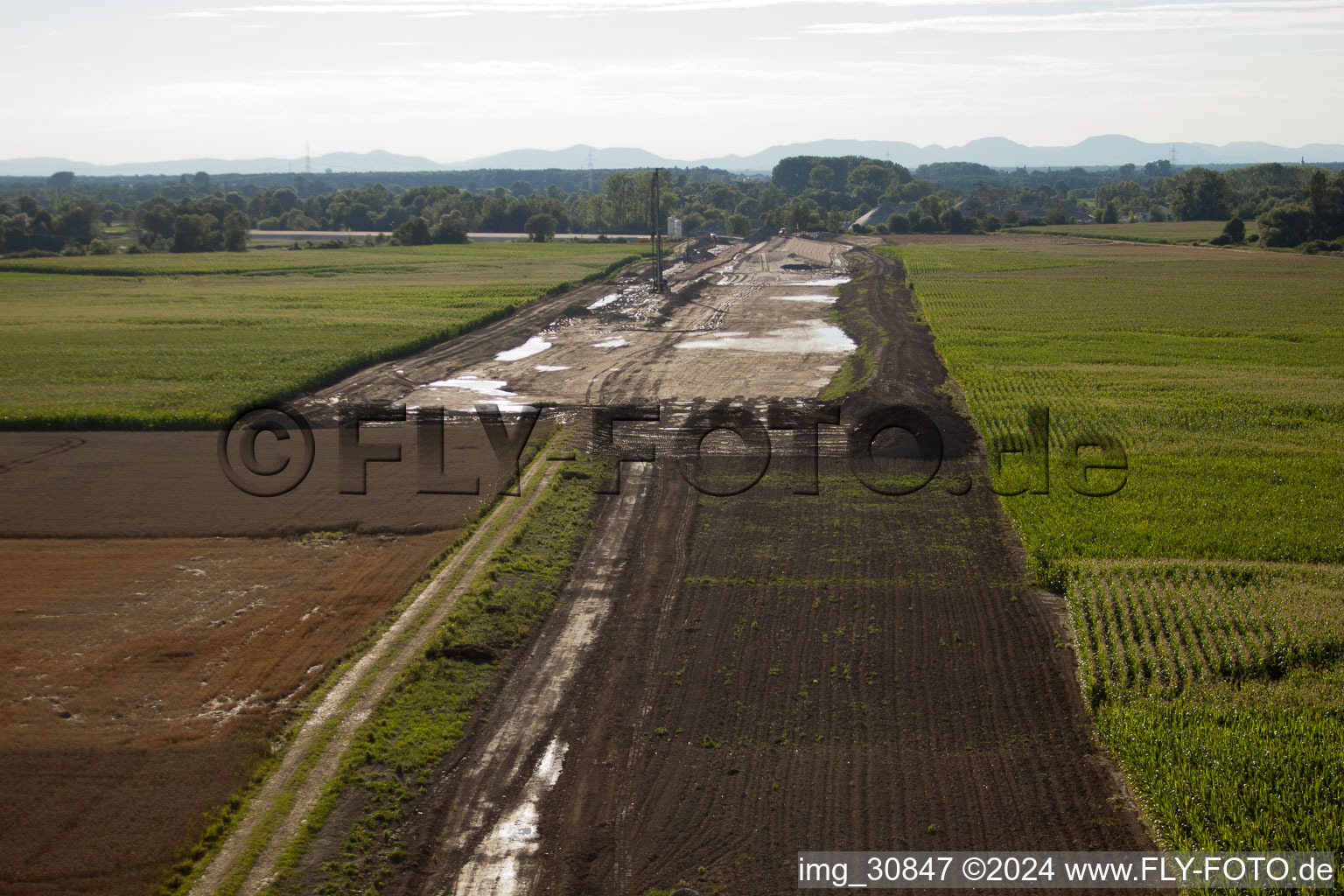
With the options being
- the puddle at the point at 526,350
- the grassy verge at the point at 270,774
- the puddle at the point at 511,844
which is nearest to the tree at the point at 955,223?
the puddle at the point at 526,350

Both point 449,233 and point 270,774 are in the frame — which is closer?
point 270,774

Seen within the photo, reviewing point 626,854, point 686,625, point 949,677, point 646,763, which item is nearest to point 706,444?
point 686,625

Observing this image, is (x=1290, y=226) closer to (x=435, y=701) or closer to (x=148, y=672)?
(x=435, y=701)

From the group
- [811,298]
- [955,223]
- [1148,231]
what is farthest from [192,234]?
[1148,231]

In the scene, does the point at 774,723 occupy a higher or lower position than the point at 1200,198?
lower

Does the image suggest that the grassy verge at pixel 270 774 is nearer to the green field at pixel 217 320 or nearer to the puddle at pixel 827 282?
the green field at pixel 217 320

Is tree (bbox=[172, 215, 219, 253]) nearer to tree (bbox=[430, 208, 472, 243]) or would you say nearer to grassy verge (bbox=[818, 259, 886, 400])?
tree (bbox=[430, 208, 472, 243])
